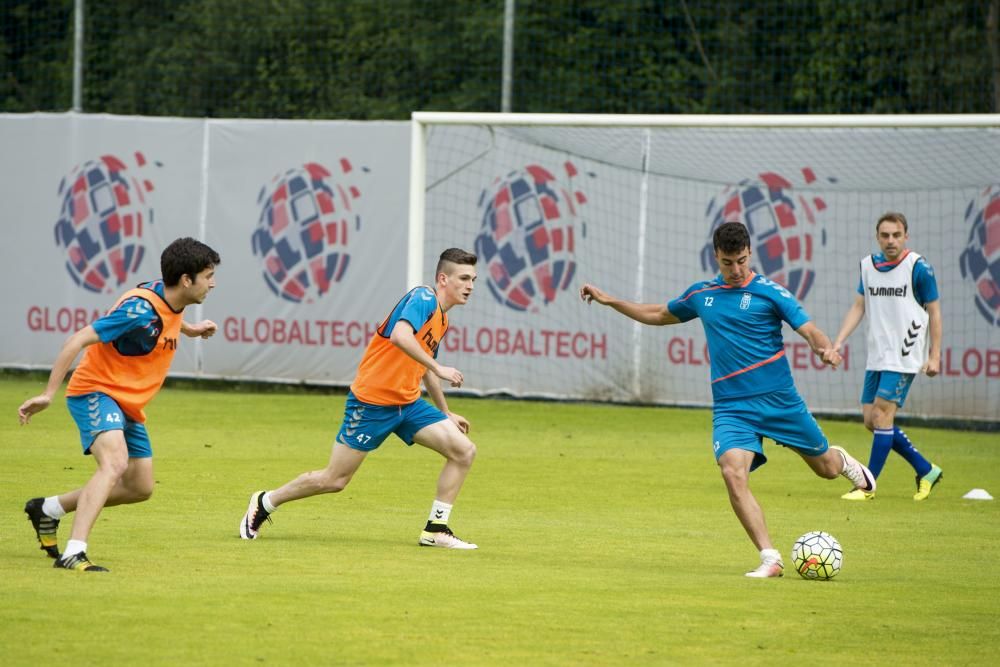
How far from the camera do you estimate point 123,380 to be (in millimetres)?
8625

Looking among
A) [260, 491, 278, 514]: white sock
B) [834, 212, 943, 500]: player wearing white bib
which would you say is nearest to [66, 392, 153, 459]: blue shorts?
[260, 491, 278, 514]: white sock

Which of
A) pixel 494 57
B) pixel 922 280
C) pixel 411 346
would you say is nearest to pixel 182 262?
pixel 411 346

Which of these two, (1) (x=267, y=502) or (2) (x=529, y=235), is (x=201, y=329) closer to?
(1) (x=267, y=502)

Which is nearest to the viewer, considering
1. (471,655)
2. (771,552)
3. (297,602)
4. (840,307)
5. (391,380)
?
(471,655)

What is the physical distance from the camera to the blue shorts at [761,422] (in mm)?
8977

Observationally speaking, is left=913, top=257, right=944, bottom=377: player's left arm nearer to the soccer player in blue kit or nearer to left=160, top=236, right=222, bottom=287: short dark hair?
the soccer player in blue kit

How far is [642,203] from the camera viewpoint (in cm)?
1988

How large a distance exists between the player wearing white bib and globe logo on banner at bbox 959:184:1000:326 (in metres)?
5.47

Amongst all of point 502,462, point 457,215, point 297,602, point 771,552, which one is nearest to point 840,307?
point 457,215

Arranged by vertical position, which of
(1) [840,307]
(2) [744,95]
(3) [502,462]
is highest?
(2) [744,95]

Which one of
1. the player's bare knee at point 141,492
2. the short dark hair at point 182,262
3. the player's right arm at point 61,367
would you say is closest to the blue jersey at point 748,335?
the short dark hair at point 182,262

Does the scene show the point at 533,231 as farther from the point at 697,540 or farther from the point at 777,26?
the point at 697,540

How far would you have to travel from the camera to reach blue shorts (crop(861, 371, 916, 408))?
12969 millimetres

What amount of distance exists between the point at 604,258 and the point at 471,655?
13.7 meters
